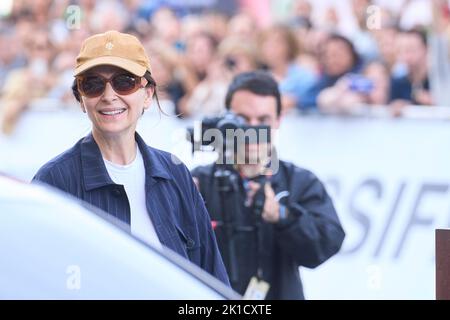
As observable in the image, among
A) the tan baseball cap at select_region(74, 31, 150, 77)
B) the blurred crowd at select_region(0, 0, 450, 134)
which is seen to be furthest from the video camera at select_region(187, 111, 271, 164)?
the blurred crowd at select_region(0, 0, 450, 134)

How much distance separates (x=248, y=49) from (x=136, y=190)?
5.40 metres

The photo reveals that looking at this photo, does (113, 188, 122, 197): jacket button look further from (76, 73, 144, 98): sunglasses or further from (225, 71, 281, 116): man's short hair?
(225, 71, 281, 116): man's short hair

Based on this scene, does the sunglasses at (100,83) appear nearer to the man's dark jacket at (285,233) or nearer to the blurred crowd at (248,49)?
the man's dark jacket at (285,233)

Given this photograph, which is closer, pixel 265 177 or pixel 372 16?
pixel 265 177

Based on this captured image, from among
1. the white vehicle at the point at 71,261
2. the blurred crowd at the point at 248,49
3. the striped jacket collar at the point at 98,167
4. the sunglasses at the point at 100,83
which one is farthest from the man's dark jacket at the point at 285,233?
the blurred crowd at the point at 248,49

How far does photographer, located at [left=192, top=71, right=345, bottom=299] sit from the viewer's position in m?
5.29

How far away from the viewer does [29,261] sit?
2.99 m

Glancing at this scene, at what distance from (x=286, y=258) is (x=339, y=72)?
3.66 metres

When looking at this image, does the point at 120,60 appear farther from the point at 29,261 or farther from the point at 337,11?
the point at 337,11

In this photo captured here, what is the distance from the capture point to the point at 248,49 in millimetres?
9305

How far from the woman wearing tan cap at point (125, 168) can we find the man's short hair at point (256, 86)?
149cm

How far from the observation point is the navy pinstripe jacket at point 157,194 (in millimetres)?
3955

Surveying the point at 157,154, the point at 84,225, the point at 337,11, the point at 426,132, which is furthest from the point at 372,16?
the point at 84,225

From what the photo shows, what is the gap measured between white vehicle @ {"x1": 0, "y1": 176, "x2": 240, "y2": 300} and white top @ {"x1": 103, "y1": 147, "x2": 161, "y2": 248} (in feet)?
2.55
